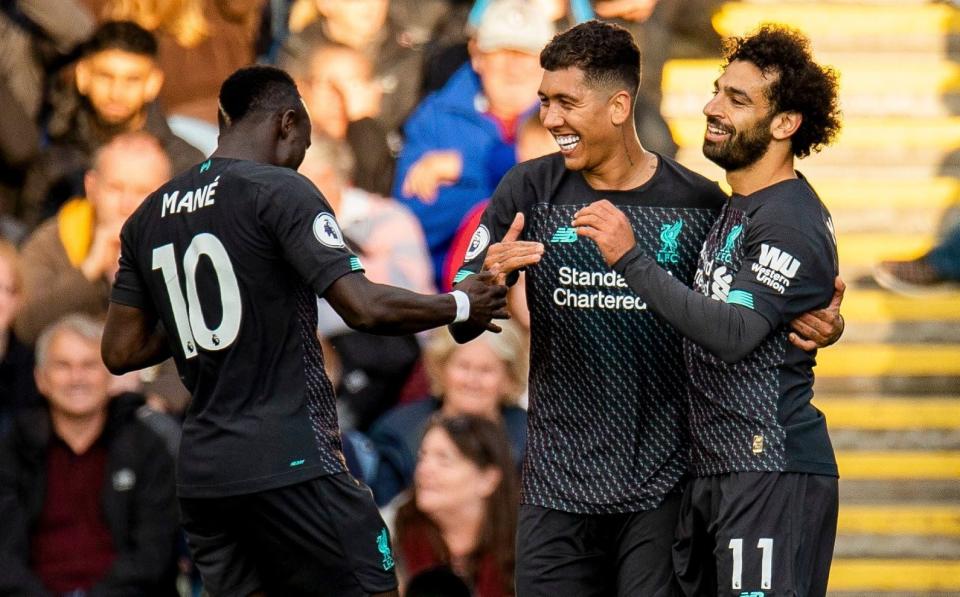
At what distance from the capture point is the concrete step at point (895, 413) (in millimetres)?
8648

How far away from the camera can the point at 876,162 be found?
9.22m

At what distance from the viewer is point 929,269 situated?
24.1 feet

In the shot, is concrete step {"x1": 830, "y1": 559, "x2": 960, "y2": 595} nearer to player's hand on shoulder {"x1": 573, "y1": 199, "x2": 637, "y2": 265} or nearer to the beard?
the beard

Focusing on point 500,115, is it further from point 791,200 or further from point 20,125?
point 791,200

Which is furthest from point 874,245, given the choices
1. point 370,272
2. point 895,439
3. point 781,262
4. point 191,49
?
point 781,262

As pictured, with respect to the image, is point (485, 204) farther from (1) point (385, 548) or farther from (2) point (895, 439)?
(1) point (385, 548)

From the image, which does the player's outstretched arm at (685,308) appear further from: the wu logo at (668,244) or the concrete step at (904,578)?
the concrete step at (904,578)

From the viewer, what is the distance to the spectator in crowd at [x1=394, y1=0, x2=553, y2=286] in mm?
Result: 8641

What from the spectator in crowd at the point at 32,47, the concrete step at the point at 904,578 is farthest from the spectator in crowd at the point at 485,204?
the spectator in crowd at the point at 32,47

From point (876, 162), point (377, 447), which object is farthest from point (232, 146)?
point (876, 162)

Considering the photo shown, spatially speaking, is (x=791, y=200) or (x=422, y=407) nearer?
(x=791, y=200)

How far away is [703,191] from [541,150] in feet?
9.55

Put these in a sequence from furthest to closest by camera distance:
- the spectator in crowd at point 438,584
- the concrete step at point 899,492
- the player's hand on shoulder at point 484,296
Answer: the concrete step at point 899,492 < the spectator in crowd at point 438,584 < the player's hand on shoulder at point 484,296

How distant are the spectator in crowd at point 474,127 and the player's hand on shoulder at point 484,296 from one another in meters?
3.20
